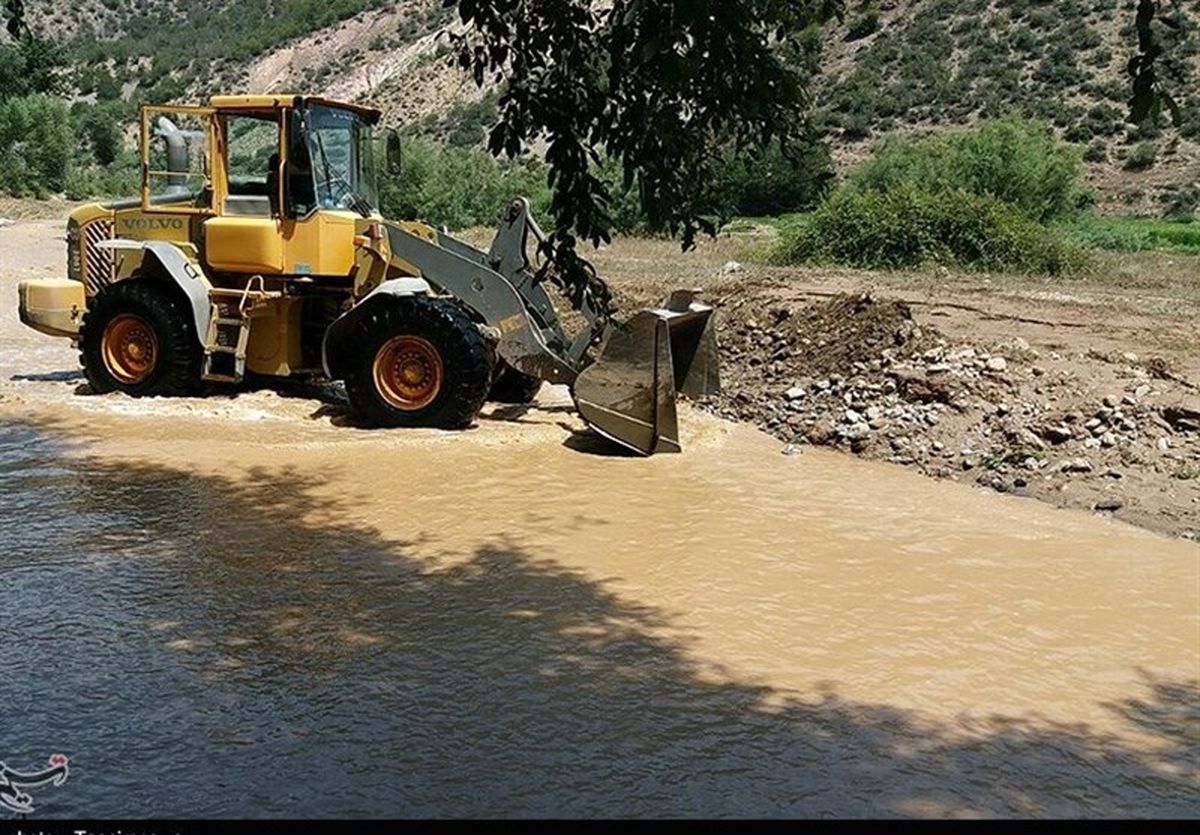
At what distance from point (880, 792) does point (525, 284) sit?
24.4 feet

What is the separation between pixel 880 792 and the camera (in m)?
4.78

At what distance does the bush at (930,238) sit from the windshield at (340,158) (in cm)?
1045

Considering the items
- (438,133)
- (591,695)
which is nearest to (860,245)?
(591,695)

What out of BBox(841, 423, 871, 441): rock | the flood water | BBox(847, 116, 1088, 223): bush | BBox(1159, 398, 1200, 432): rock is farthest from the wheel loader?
BBox(847, 116, 1088, 223): bush

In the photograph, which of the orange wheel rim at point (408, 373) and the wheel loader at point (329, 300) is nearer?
the wheel loader at point (329, 300)

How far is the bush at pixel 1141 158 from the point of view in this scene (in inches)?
1555

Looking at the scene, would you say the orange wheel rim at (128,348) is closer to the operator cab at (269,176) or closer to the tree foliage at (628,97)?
the operator cab at (269,176)

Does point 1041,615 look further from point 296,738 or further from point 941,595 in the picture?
point 296,738

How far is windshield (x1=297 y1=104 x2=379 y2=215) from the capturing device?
37.8ft

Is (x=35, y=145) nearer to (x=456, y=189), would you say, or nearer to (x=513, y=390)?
(x=456, y=189)

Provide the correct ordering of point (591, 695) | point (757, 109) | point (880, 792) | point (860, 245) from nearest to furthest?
point (757, 109) < point (880, 792) < point (591, 695) < point (860, 245)

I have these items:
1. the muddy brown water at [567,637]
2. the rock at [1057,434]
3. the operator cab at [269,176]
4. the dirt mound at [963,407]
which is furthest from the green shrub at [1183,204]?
the operator cab at [269,176]

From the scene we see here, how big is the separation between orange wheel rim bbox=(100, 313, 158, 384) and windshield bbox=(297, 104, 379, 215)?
2.23m

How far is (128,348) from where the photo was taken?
12.2 meters
